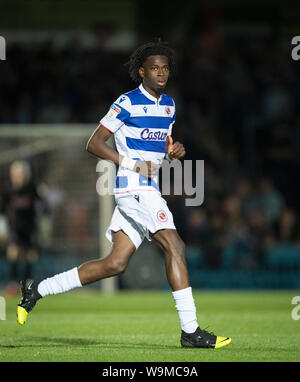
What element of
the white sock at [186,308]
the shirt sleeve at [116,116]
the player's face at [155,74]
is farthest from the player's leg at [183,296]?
the player's face at [155,74]

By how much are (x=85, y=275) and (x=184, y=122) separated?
12.3 metres

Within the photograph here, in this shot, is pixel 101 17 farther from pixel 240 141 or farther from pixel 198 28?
pixel 240 141

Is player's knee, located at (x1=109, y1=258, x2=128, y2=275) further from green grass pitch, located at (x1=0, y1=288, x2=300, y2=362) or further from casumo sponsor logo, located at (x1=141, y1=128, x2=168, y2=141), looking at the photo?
casumo sponsor logo, located at (x1=141, y1=128, x2=168, y2=141)

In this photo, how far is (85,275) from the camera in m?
7.76

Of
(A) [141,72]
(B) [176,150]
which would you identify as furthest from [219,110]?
(B) [176,150]

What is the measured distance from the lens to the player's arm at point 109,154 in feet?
25.0

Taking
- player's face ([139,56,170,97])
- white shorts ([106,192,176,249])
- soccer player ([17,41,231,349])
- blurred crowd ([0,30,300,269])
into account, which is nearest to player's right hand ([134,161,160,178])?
soccer player ([17,41,231,349])

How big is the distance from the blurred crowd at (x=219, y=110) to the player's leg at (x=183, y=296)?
920cm

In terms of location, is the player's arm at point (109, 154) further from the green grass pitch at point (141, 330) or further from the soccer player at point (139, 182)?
the green grass pitch at point (141, 330)

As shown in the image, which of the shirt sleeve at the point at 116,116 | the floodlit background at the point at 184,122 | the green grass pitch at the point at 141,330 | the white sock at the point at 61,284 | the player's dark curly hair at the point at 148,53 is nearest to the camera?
the green grass pitch at the point at 141,330

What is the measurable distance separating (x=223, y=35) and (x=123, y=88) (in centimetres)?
391

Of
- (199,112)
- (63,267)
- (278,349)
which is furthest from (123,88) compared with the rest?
(278,349)

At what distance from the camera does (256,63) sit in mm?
21281

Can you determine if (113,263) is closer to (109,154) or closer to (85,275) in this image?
(85,275)
